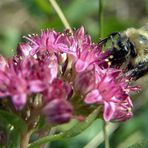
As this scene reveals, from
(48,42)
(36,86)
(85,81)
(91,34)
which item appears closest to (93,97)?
(85,81)

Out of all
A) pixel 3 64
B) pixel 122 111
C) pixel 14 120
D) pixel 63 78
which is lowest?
pixel 122 111

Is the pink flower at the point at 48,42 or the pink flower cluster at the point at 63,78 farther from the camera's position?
the pink flower at the point at 48,42

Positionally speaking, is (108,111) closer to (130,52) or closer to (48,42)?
(130,52)

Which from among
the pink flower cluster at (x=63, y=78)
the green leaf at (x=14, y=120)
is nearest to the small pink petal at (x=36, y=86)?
the pink flower cluster at (x=63, y=78)

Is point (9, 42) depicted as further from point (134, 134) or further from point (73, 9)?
point (134, 134)

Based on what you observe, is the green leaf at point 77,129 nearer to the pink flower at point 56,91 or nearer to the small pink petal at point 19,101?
the pink flower at point 56,91

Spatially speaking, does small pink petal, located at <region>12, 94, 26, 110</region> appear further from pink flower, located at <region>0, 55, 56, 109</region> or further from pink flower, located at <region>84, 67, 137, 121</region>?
pink flower, located at <region>84, 67, 137, 121</region>

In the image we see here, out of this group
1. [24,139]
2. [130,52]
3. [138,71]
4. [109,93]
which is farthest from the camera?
[138,71]

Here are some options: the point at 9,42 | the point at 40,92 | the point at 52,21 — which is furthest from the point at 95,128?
the point at 40,92
